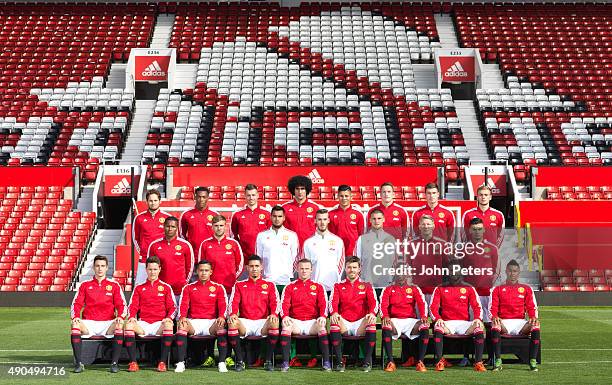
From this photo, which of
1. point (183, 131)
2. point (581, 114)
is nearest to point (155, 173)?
point (183, 131)

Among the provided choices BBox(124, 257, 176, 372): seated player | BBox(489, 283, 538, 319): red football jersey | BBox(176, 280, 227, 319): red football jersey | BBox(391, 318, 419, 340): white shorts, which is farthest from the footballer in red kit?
BBox(489, 283, 538, 319): red football jersey

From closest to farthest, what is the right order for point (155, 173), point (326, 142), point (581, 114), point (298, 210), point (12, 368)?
1. point (12, 368)
2. point (298, 210)
3. point (155, 173)
4. point (326, 142)
5. point (581, 114)

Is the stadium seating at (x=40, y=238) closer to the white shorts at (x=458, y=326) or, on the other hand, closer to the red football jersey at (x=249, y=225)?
the red football jersey at (x=249, y=225)

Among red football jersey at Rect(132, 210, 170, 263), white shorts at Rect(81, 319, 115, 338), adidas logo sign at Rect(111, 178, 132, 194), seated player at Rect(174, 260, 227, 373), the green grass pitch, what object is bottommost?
the green grass pitch

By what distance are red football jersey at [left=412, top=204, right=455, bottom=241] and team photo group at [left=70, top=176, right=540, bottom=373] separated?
0.03 metres

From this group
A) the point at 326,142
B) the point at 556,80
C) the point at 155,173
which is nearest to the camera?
the point at 155,173

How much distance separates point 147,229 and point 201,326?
7.16ft

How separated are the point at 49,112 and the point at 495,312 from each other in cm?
2326

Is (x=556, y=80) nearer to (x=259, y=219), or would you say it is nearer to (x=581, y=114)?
(x=581, y=114)

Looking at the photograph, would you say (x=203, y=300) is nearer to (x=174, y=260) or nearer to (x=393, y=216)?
(x=174, y=260)

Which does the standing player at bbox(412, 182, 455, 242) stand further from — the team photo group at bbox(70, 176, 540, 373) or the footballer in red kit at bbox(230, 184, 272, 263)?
the footballer in red kit at bbox(230, 184, 272, 263)

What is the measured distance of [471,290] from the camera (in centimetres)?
1233

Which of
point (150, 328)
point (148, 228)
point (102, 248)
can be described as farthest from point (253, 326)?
point (102, 248)

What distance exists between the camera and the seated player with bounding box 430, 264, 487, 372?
12.1 m
